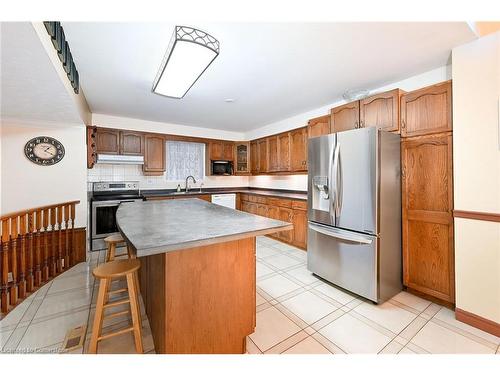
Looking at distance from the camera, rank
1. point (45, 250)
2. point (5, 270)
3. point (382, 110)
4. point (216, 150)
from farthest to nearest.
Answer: point (216, 150) < point (45, 250) < point (382, 110) < point (5, 270)

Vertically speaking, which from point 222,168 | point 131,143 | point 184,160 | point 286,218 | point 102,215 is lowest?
point 286,218

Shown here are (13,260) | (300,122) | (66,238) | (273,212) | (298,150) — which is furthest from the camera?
A: (273,212)

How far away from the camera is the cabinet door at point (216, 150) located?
5305mm

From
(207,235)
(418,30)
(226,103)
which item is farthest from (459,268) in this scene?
(226,103)

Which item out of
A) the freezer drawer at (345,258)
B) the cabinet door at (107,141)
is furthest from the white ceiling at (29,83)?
the freezer drawer at (345,258)

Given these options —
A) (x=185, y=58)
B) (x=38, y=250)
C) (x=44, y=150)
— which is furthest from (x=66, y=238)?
(x=185, y=58)

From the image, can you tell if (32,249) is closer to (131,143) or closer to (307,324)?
(131,143)

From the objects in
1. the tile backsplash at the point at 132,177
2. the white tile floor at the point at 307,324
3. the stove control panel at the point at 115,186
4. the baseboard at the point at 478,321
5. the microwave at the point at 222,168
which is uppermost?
→ the microwave at the point at 222,168

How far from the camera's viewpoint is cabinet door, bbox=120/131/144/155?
167 inches

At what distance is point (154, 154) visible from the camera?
4.58 m

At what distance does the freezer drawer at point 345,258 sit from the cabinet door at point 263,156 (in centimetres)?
245

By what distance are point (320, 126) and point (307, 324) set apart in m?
2.60

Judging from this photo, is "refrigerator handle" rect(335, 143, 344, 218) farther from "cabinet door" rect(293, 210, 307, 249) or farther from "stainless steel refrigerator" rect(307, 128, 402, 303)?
"cabinet door" rect(293, 210, 307, 249)

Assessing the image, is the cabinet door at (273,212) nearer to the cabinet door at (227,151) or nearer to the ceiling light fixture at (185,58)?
the cabinet door at (227,151)
